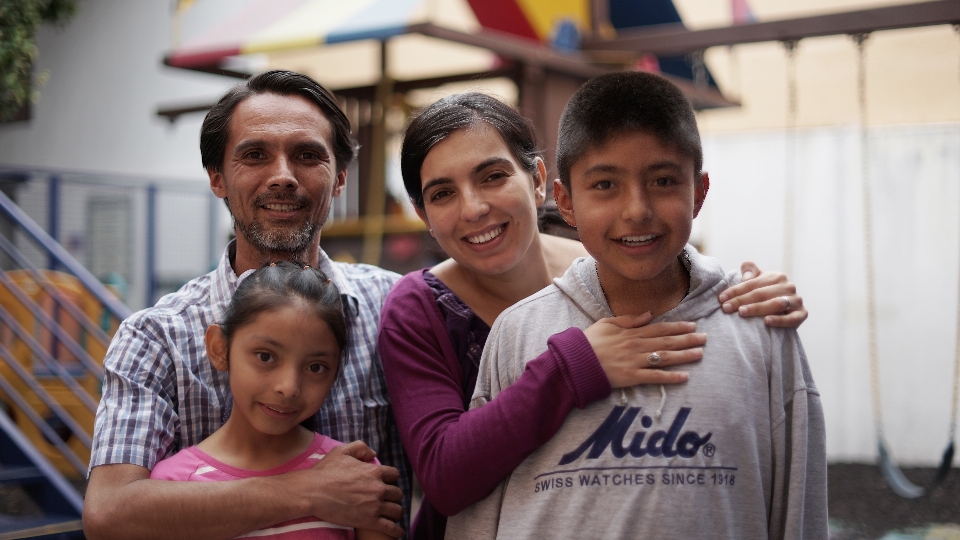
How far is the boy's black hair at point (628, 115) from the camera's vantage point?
145cm

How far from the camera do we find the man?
1631 millimetres

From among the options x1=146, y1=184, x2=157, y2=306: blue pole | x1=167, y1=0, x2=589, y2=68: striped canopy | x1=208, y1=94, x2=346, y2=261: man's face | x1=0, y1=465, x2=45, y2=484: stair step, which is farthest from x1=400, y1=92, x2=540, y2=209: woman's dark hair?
x1=146, y1=184, x2=157, y2=306: blue pole

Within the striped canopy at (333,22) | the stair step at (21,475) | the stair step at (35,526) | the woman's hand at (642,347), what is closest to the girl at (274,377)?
the woman's hand at (642,347)

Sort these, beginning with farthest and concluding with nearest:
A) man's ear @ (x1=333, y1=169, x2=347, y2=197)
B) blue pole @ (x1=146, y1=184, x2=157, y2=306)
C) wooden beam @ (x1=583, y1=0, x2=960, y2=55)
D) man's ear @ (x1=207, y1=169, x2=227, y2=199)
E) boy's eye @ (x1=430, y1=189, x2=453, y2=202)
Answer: blue pole @ (x1=146, y1=184, x2=157, y2=306) < wooden beam @ (x1=583, y1=0, x2=960, y2=55) < man's ear @ (x1=333, y1=169, x2=347, y2=197) < man's ear @ (x1=207, y1=169, x2=227, y2=199) < boy's eye @ (x1=430, y1=189, x2=453, y2=202)

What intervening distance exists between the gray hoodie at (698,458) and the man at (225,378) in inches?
14.7

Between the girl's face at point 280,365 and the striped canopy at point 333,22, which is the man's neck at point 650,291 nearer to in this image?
the girl's face at point 280,365

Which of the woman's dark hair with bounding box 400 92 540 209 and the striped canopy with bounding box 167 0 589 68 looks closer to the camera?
the woman's dark hair with bounding box 400 92 540 209

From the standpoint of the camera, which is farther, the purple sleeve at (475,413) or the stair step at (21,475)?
the stair step at (21,475)

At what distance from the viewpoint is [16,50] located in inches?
106

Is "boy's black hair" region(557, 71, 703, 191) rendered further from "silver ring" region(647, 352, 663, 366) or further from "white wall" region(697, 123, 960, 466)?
"white wall" region(697, 123, 960, 466)

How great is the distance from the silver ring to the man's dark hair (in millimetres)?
1056

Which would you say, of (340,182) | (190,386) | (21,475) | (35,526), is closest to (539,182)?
(340,182)

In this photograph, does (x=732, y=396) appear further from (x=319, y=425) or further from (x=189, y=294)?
(x=189, y=294)

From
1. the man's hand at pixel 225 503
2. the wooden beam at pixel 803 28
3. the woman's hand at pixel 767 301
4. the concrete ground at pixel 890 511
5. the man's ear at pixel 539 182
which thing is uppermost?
the wooden beam at pixel 803 28
